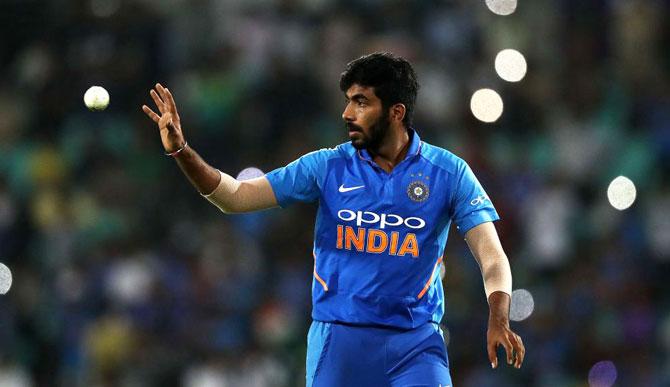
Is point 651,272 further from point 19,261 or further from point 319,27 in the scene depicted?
point 19,261

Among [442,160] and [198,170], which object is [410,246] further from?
[198,170]

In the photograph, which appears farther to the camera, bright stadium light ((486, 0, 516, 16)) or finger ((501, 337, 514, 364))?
bright stadium light ((486, 0, 516, 16))

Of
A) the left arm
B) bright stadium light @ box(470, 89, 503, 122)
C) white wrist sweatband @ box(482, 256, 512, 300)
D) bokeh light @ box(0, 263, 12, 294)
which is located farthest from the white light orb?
bright stadium light @ box(470, 89, 503, 122)

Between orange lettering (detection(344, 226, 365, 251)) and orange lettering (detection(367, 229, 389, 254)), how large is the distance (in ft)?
0.12

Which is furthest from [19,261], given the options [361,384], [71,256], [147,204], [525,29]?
[361,384]

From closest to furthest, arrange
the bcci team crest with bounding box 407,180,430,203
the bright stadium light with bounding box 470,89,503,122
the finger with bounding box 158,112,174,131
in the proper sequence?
the finger with bounding box 158,112,174,131 < the bcci team crest with bounding box 407,180,430,203 < the bright stadium light with bounding box 470,89,503,122

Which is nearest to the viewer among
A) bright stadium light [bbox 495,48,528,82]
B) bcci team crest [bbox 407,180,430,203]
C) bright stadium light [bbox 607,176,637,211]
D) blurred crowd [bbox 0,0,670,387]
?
bcci team crest [bbox 407,180,430,203]

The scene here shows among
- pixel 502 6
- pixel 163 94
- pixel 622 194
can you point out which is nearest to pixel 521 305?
pixel 622 194

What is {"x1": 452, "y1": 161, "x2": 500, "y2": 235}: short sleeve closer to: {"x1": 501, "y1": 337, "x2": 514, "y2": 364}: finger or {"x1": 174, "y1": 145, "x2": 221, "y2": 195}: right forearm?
{"x1": 501, "y1": 337, "x2": 514, "y2": 364}: finger

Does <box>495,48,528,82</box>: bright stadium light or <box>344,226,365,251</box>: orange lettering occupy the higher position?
<box>495,48,528,82</box>: bright stadium light

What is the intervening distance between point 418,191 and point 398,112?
1.43 ft

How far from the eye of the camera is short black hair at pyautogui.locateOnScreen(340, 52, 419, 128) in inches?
247

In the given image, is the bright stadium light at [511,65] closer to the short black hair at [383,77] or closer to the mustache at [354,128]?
the short black hair at [383,77]

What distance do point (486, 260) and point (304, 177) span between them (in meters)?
1.00
